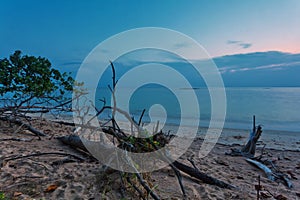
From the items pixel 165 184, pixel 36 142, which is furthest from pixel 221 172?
pixel 36 142

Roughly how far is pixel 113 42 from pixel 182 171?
2110 millimetres

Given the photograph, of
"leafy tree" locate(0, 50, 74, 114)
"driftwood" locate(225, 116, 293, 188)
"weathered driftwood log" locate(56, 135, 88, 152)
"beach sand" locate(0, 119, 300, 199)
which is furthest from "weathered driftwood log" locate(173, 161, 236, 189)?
"leafy tree" locate(0, 50, 74, 114)

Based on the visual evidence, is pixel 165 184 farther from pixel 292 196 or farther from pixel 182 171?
pixel 292 196

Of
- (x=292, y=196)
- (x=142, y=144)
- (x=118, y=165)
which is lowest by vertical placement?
(x=292, y=196)

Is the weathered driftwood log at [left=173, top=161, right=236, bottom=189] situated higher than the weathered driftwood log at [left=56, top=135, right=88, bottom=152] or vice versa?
the weathered driftwood log at [left=56, top=135, right=88, bottom=152]

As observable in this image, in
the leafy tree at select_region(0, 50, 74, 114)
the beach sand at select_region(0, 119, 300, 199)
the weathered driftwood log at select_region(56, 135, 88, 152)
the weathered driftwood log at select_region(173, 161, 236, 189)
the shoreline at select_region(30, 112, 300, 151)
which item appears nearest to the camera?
the beach sand at select_region(0, 119, 300, 199)

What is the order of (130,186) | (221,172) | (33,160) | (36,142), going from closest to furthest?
(130,186) < (33,160) < (221,172) < (36,142)

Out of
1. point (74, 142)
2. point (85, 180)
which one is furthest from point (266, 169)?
point (74, 142)

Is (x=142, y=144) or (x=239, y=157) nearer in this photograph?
(x=142, y=144)

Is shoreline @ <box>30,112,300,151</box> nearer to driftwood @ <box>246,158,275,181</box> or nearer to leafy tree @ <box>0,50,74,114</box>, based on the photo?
driftwood @ <box>246,158,275,181</box>

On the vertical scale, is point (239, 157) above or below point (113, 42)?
below

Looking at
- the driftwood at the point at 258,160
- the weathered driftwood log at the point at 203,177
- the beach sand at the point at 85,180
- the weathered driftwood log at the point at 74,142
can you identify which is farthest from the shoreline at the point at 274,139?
the weathered driftwood log at the point at 74,142

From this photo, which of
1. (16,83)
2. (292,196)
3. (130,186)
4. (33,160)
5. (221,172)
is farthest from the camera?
(16,83)

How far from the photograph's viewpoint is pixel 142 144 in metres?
2.64
